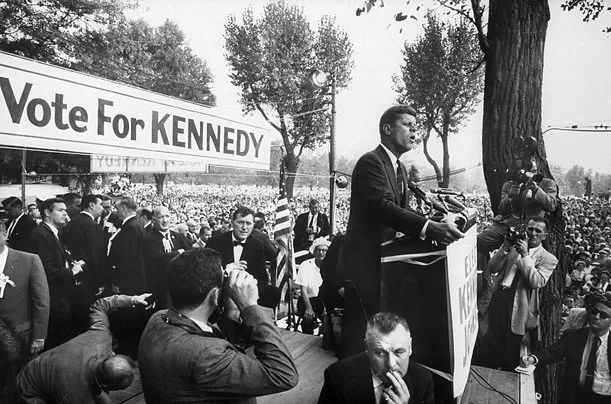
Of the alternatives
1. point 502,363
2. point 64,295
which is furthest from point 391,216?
point 64,295

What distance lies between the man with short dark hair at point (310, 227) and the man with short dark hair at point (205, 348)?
25.1 ft

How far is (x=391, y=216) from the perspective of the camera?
79.6 inches

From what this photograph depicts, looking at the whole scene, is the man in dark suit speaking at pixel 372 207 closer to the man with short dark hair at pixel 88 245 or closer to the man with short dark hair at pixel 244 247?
the man with short dark hair at pixel 244 247

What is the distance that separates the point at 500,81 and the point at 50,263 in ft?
17.4

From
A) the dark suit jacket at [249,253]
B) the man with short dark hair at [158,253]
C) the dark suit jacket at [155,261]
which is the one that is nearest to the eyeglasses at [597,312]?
the dark suit jacket at [249,253]

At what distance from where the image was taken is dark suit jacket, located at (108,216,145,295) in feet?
16.1

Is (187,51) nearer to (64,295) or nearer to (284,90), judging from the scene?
(284,90)

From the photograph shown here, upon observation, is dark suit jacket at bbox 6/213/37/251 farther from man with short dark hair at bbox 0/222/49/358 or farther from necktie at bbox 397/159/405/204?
necktie at bbox 397/159/405/204

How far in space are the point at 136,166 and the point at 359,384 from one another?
36.5 feet

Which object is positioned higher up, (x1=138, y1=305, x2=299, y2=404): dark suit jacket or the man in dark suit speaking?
the man in dark suit speaking

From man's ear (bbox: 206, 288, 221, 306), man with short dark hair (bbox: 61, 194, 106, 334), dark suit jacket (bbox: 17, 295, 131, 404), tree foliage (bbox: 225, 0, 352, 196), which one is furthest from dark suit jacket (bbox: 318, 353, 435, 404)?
tree foliage (bbox: 225, 0, 352, 196)

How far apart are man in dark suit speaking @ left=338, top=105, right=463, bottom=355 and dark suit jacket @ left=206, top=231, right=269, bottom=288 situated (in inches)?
88.1

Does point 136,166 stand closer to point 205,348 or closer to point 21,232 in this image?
point 21,232

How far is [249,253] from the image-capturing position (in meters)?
4.54
